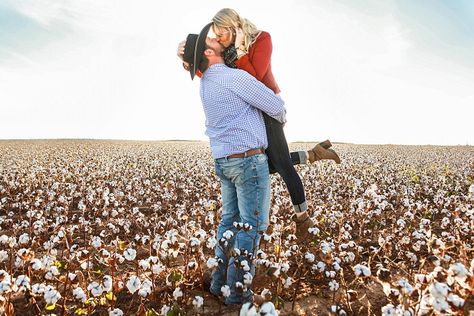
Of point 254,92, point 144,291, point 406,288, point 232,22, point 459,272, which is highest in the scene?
point 232,22

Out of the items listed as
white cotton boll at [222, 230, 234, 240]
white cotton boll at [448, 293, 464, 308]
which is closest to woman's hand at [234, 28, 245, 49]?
white cotton boll at [222, 230, 234, 240]

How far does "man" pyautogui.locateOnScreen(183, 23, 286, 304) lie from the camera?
3713 millimetres

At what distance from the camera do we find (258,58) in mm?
4000

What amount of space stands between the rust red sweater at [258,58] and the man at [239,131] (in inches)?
11.6

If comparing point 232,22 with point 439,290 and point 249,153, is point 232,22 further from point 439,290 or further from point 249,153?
point 439,290

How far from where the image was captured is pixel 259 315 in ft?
7.20

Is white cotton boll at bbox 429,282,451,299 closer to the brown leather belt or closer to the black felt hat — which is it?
the brown leather belt

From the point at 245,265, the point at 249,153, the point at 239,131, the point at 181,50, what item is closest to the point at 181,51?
the point at 181,50

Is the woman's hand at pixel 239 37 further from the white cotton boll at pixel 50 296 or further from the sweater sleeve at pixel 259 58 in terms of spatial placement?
the white cotton boll at pixel 50 296

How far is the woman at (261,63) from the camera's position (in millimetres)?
3559

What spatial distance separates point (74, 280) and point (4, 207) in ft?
24.7

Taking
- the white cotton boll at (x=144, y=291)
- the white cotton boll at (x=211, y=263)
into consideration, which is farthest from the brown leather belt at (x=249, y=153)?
the white cotton boll at (x=144, y=291)

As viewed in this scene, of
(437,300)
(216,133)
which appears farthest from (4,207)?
(437,300)

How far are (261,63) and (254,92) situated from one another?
0.52 meters
